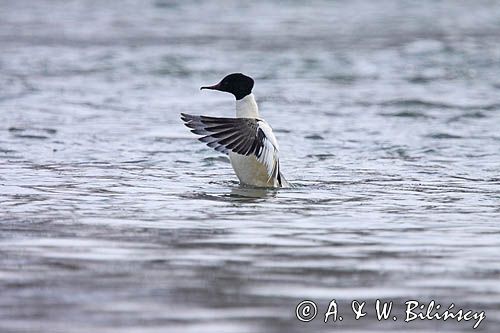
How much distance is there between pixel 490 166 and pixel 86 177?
3745mm

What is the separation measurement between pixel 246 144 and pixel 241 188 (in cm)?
47

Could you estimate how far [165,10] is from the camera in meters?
32.3

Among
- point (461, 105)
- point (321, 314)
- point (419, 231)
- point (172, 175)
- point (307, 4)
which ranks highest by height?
point (321, 314)

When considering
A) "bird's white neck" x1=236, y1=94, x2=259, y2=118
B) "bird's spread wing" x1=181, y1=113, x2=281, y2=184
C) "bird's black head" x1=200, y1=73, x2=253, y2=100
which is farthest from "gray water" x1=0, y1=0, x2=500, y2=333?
"bird's black head" x1=200, y1=73, x2=253, y2=100

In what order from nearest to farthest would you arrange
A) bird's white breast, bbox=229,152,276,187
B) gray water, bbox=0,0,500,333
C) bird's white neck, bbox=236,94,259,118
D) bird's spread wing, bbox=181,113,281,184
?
gray water, bbox=0,0,500,333 < bird's spread wing, bbox=181,113,281,184 < bird's white breast, bbox=229,152,276,187 < bird's white neck, bbox=236,94,259,118

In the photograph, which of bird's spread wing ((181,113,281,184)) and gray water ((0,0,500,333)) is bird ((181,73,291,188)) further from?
gray water ((0,0,500,333))

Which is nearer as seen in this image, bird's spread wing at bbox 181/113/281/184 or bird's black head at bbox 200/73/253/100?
bird's spread wing at bbox 181/113/281/184

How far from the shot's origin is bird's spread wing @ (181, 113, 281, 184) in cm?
998

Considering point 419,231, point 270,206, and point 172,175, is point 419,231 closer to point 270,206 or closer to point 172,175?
point 270,206

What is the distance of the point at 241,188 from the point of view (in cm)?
1034

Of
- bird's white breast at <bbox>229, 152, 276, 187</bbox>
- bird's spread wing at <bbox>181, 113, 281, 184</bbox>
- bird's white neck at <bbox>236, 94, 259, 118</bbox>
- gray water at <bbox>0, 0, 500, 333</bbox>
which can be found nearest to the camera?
gray water at <bbox>0, 0, 500, 333</bbox>

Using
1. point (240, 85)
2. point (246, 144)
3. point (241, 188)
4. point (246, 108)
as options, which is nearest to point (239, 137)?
point (246, 144)

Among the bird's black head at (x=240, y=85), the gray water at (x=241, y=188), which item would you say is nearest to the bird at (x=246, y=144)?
the gray water at (x=241, y=188)

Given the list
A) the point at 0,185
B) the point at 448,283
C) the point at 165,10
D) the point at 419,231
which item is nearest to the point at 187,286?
the point at 448,283
